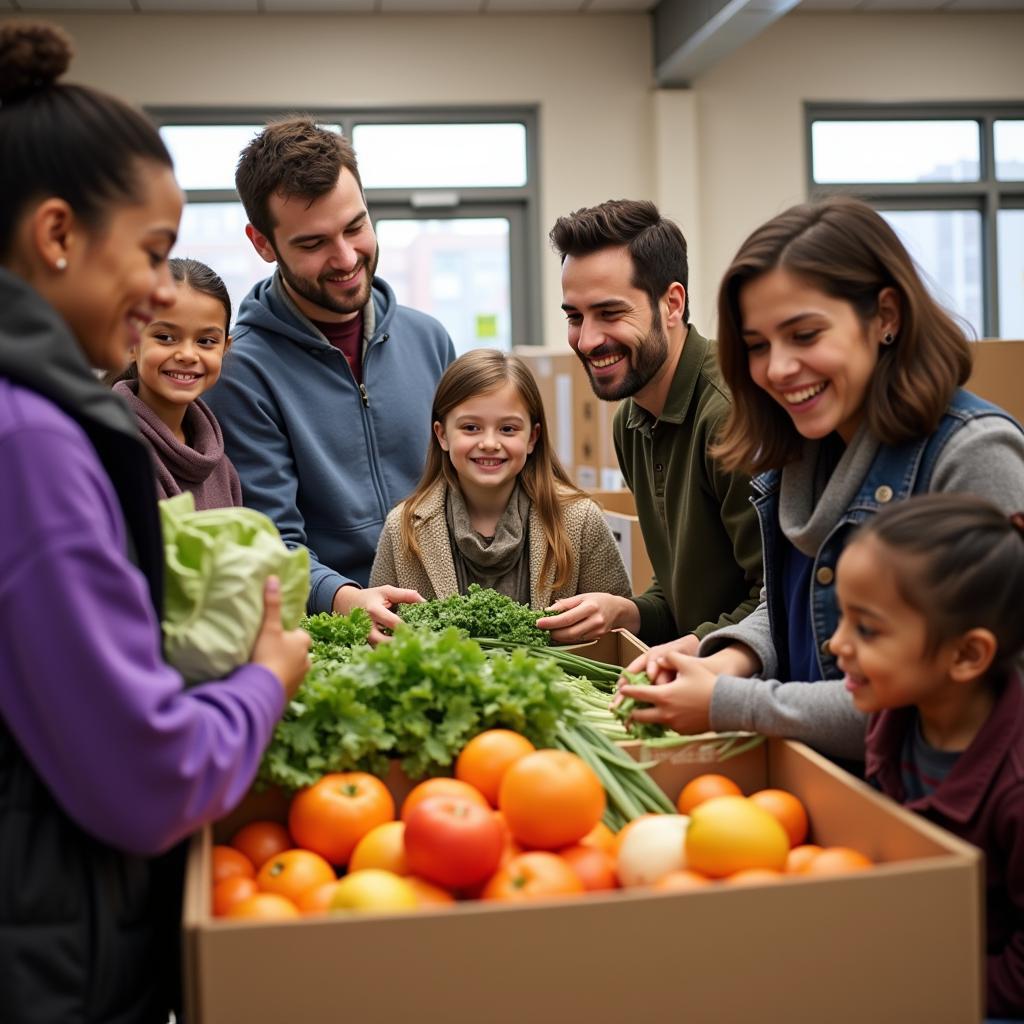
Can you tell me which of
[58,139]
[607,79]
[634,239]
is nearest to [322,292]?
[634,239]

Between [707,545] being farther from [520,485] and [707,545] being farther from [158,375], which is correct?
[158,375]

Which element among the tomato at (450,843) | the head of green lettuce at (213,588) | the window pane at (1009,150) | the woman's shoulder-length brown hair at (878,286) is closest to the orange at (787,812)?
the tomato at (450,843)

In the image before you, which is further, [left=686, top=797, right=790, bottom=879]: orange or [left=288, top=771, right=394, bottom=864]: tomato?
[left=288, top=771, right=394, bottom=864]: tomato

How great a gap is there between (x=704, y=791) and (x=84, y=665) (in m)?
0.73

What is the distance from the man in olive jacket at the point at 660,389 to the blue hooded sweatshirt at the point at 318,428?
565 mm

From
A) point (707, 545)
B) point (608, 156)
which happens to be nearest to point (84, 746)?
point (707, 545)

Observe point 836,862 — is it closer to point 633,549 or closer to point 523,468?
point 523,468

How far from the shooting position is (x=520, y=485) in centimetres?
275

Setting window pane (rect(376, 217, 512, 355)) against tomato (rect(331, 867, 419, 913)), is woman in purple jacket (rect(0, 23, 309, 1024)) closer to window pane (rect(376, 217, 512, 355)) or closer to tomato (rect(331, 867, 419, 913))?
tomato (rect(331, 867, 419, 913))

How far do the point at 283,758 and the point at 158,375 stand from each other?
132 cm

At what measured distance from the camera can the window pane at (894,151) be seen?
816 centimetres

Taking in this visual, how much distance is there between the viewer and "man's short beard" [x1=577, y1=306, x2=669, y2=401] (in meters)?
2.37

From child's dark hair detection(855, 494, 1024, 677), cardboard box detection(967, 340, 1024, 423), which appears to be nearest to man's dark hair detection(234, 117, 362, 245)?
child's dark hair detection(855, 494, 1024, 677)

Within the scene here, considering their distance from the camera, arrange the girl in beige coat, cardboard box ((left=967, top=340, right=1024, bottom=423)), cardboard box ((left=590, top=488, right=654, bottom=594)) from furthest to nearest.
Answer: cardboard box ((left=967, top=340, right=1024, bottom=423)), cardboard box ((left=590, top=488, right=654, bottom=594)), the girl in beige coat
